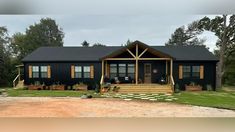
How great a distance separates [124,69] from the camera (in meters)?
19.0

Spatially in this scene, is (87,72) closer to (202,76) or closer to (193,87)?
(193,87)

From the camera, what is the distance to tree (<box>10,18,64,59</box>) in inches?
1345

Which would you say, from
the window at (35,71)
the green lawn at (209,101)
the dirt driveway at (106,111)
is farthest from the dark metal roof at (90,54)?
the dirt driveway at (106,111)

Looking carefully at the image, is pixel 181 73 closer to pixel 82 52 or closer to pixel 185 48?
pixel 185 48

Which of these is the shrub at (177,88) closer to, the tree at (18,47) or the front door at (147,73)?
the front door at (147,73)

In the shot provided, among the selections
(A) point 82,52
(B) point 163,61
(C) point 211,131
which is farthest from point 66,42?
(C) point 211,131

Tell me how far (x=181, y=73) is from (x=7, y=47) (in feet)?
72.5

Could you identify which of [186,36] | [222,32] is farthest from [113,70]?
[186,36]

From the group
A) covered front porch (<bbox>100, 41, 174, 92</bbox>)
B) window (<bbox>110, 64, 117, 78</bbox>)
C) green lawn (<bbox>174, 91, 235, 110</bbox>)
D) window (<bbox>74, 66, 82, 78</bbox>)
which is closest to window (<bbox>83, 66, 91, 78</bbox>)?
window (<bbox>74, 66, 82, 78</bbox>)

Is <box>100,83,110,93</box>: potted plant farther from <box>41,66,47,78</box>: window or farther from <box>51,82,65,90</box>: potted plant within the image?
<box>41,66,47,78</box>: window

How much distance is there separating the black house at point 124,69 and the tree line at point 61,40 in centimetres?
355

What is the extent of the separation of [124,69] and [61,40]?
28.4 m

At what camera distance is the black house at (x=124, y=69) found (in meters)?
18.5
